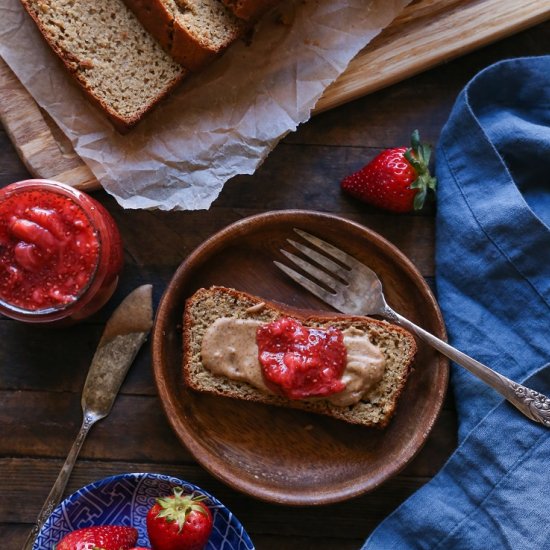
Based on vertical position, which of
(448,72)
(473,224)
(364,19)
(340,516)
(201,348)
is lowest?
(340,516)

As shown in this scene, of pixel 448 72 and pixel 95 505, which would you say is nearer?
pixel 95 505

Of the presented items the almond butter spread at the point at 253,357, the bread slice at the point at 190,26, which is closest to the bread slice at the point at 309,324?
the almond butter spread at the point at 253,357

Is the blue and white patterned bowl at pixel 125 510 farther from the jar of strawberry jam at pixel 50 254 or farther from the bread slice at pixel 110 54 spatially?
the bread slice at pixel 110 54

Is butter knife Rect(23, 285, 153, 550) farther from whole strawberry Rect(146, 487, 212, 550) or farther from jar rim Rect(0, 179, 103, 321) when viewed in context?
whole strawberry Rect(146, 487, 212, 550)

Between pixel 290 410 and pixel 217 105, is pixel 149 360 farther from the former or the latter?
pixel 217 105

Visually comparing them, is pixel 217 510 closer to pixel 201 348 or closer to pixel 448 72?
pixel 201 348

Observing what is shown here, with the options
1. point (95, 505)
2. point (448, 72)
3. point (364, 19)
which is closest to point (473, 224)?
point (448, 72)

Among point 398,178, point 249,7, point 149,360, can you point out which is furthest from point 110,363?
point 249,7

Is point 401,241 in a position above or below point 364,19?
below
